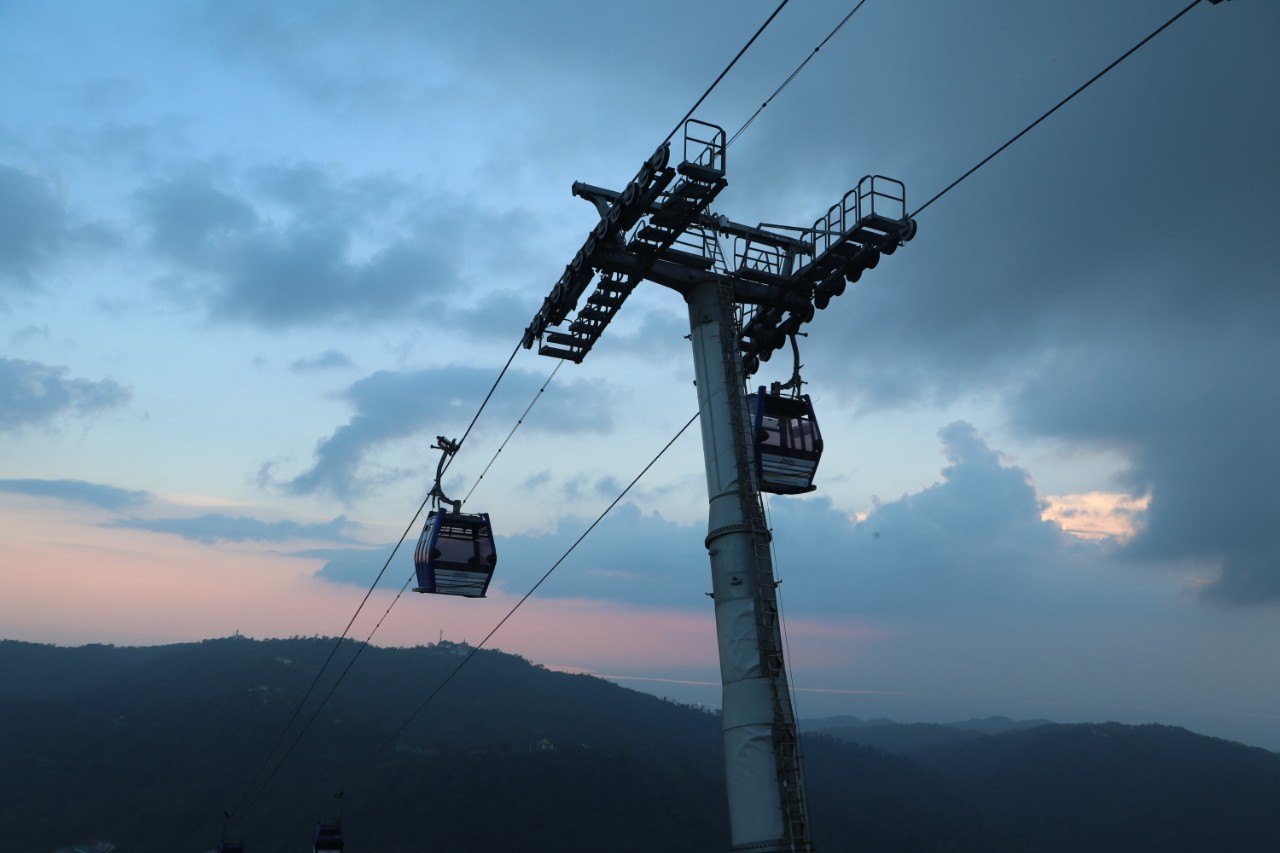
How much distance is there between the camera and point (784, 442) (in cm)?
2023

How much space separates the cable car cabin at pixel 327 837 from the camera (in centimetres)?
3522

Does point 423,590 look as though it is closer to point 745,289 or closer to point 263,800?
point 745,289

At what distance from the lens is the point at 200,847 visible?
177 metres

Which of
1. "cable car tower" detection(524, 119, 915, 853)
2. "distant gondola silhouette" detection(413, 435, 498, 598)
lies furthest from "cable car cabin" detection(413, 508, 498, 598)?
"cable car tower" detection(524, 119, 915, 853)

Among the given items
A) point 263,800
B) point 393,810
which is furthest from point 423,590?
point 263,800

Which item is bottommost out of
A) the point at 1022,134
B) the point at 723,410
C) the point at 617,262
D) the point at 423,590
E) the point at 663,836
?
the point at 663,836

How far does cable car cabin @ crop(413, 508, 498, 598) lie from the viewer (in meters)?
27.6

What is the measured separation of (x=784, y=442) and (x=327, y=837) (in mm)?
25250

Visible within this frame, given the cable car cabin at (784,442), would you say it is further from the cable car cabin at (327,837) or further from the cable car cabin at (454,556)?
the cable car cabin at (327,837)

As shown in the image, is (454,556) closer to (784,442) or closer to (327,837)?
(784,442)

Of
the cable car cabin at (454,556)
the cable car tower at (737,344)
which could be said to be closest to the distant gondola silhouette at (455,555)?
the cable car cabin at (454,556)

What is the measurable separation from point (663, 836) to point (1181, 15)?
188 meters

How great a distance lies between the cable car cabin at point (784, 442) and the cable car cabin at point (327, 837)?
24180 millimetres

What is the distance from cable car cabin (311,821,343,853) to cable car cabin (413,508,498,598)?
43.5 feet
